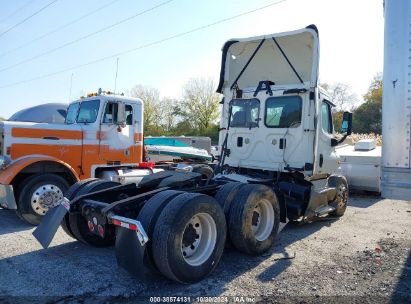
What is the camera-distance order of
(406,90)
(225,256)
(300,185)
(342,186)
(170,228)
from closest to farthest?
1. (170,228)
2. (406,90)
3. (225,256)
4. (300,185)
5. (342,186)

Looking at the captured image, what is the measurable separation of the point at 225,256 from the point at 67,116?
6069 mm

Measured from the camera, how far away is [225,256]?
17.5ft

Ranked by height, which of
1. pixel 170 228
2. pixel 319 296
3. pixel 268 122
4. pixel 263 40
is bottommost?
pixel 319 296

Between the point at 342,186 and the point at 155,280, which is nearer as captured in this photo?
the point at 155,280

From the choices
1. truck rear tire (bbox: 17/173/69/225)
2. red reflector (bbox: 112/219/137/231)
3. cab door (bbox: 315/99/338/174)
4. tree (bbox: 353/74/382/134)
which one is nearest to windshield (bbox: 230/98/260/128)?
cab door (bbox: 315/99/338/174)

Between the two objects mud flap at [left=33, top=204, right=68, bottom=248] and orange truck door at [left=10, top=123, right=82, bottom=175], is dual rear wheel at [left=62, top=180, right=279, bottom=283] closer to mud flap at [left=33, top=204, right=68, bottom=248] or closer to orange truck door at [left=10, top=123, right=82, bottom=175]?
mud flap at [left=33, top=204, right=68, bottom=248]

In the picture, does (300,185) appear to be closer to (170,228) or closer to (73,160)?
(170,228)

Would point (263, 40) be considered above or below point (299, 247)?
above

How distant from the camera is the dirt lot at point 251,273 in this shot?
406 centimetres

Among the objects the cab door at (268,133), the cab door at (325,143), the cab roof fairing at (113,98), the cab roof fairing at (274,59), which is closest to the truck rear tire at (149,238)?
the cab door at (268,133)

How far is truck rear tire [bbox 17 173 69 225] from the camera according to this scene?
7152 mm

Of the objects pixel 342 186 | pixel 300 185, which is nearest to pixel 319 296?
pixel 300 185

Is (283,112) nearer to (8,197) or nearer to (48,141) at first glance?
(48,141)

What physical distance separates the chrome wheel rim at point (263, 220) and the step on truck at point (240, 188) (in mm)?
15
